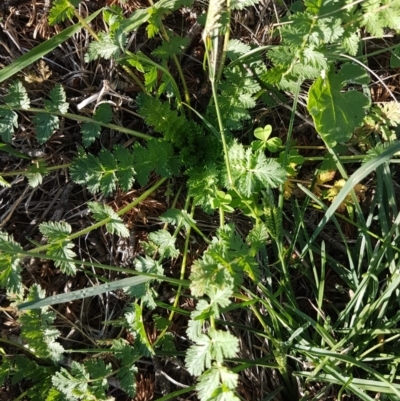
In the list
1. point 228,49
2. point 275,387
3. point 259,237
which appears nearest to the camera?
point 259,237

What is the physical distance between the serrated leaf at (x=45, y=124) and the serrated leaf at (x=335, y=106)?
96 centimetres

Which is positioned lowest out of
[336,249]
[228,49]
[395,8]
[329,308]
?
[329,308]

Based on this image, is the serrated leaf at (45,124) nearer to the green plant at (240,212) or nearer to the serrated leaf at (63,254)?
the green plant at (240,212)

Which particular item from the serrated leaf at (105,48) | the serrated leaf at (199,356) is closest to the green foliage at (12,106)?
the serrated leaf at (105,48)

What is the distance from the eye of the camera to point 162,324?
194 cm

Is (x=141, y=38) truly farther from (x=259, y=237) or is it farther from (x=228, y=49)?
(x=259, y=237)

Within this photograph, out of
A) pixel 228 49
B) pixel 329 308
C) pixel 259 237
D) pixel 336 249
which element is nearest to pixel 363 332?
pixel 329 308

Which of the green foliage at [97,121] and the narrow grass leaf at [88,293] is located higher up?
the green foliage at [97,121]

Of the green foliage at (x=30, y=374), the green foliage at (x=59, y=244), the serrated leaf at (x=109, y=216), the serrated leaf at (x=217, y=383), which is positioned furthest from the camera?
the green foliage at (x=30, y=374)

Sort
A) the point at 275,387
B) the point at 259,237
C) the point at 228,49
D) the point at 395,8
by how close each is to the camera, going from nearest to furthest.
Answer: the point at 395,8 < the point at 259,237 < the point at 228,49 < the point at 275,387

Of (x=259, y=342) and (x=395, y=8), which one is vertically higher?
(x=395, y=8)

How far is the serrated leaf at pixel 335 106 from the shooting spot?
6.02 feet

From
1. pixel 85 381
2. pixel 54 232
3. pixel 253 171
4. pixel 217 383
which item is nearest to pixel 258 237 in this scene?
pixel 253 171

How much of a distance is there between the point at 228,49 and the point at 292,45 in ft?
1.04
